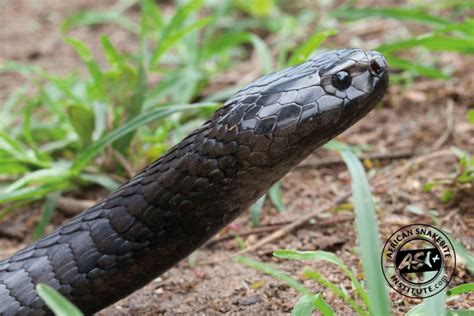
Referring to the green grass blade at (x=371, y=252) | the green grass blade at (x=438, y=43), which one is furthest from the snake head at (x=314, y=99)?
the green grass blade at (x=438, y=43)

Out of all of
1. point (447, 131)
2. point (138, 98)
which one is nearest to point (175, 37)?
point (138, 98)

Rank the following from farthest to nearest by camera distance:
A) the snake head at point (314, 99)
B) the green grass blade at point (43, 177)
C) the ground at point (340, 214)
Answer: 1. the green grass blade at point (43, 177)
2. the ground at point (340, 214)
3. the snake head at point (314, 99)

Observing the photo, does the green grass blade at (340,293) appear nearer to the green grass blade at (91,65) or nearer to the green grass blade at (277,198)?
the green grass blade at (277,198)

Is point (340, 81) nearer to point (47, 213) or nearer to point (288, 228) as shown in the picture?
point (288, 228)

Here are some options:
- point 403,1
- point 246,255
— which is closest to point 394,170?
point 246,255

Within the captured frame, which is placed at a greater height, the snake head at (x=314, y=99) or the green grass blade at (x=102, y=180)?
the green grass blade at (x=102, y=180)

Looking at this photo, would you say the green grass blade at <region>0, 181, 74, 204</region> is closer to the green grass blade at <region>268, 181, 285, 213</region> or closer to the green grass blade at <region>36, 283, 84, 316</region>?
the green grass blade at <region>268, 181, 285, 213</region>

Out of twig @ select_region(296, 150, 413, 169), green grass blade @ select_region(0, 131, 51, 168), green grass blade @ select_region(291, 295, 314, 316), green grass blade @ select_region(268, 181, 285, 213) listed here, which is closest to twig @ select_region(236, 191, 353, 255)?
green grass blade @ select_region(268, 181, 285, 213)
